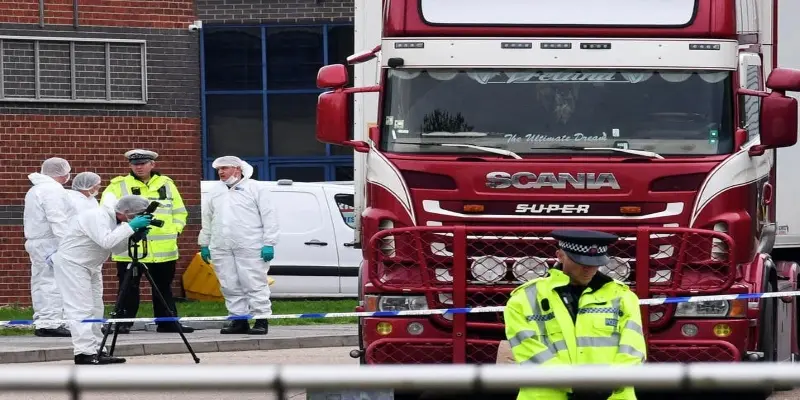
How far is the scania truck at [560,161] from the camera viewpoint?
32.8 ft

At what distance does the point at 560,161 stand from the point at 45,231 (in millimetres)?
8628

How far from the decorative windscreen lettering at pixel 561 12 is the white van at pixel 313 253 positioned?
35.0ft

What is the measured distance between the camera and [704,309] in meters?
9.98

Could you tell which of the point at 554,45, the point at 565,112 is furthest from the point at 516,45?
the point at 565,112

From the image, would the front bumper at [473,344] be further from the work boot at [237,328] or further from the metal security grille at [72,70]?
the metal security grille at [72,70]

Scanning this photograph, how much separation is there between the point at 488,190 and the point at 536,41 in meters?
1.07

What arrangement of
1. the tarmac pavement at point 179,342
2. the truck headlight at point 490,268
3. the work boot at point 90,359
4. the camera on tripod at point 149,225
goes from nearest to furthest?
1. the truck headlight at point 490,268
2. the work boot at point 90,359
3. the camera on tripod at point 149,225
4. the tarmac pavement at point 179,342

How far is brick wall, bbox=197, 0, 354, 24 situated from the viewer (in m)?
24.5

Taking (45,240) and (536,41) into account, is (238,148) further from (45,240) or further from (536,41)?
(536,41)

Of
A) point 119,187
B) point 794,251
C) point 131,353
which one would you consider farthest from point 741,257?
point 119,187

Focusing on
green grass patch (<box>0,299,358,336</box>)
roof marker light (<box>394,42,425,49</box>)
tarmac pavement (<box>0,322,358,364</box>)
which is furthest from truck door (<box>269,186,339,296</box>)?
roof marker light (<box>394,42,425,49</box>)

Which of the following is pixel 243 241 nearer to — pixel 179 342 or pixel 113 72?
pixel 179 342

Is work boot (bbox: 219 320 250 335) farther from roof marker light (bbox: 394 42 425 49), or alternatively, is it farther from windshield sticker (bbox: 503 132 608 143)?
windshield sticker (bbox: 503 132 608 143)

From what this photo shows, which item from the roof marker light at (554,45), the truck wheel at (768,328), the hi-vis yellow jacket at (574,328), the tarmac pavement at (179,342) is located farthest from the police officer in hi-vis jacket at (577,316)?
the tarmac pavement at (179,342)
